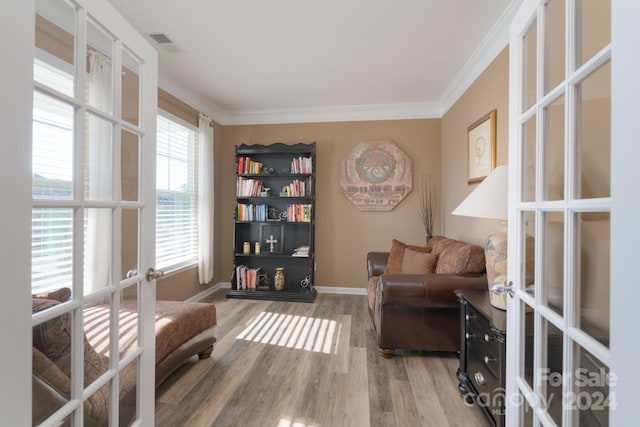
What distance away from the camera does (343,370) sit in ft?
7.59

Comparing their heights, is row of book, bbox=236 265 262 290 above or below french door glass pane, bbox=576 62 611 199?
below

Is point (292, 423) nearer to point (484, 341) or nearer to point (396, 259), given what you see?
point (484, 341)

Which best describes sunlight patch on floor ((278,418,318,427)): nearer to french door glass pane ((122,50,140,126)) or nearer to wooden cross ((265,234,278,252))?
french door glass pane ((122,50,140,126))

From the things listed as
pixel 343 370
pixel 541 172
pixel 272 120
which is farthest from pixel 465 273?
pixel 272 120

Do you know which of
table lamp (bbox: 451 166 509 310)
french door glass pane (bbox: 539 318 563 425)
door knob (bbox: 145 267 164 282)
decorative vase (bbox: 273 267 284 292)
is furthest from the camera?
decorative vase (bbox: 273 267 284 292)

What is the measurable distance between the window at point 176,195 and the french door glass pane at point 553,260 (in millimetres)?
3345

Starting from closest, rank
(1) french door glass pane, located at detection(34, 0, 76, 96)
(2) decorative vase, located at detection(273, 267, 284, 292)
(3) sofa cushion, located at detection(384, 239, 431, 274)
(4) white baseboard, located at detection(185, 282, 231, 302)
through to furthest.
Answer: (1) french door glass pane, located at detection(34, 0, 76, 96), (3) sofa cushion, located at detection(384, 239, 431, 274), (4) white baseboard, located at detection(185, 282, 231, 302), (2) decorative vase, located at detection(273, 267, 284, 292)

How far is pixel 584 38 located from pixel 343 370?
2.30m

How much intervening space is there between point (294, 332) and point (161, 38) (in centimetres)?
295

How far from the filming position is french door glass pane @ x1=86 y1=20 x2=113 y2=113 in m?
1.02

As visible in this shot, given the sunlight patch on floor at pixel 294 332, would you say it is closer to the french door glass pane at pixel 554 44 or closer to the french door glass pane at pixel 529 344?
the french door glass pane at pixel 529 344

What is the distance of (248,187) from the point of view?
440cm

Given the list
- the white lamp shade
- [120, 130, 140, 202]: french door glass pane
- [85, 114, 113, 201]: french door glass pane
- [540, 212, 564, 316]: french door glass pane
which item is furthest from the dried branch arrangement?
[85, 114, 113, 201]: french door glass pane

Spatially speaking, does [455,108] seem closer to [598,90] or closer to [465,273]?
[465,273]
